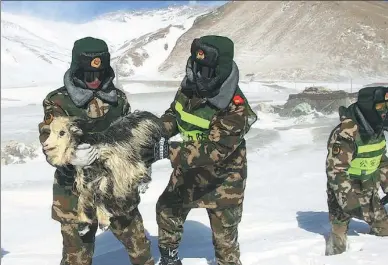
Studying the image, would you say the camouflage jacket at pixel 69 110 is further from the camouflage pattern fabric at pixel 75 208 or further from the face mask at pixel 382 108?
the face mask at pixel 382 108

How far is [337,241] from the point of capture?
383 centimetres

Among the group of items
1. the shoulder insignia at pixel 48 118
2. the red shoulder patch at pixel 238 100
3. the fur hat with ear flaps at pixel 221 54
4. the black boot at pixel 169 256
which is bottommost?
the black boot at pixel 169 256

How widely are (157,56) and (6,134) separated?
2.78 meters

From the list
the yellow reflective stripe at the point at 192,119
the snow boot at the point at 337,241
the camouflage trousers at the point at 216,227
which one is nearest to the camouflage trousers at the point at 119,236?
the camouflage trousers at the point at 216,227

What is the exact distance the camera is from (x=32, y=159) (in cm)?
766

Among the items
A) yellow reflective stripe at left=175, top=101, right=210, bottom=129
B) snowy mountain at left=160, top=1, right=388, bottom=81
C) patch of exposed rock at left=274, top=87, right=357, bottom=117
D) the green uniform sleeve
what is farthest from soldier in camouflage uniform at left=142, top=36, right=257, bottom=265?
patch of exposed rock at left=274, top=87, right=357, bottom=117

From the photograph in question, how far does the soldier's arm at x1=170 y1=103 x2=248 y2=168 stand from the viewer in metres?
2.73

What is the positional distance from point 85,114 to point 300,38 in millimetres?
6116

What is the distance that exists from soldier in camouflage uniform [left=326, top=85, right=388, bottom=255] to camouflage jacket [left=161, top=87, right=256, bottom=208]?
97 centimetres

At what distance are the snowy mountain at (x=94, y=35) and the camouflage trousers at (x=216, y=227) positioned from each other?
2.68 m

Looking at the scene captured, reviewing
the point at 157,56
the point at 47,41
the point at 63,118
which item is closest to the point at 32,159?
the point at 47,41

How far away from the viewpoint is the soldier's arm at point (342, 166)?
12.2 ft

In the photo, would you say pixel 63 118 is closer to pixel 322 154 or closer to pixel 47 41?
pixel 47 41

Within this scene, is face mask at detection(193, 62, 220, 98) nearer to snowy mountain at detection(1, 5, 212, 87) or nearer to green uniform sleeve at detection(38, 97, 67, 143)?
green uniform sleeve at detection(38, 97, 67, 143)
